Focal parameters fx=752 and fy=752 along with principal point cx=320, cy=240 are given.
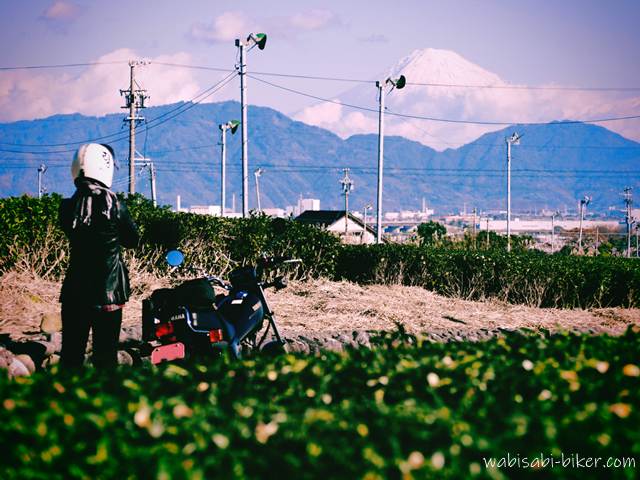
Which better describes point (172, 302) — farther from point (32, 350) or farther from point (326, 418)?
point (326, 418)

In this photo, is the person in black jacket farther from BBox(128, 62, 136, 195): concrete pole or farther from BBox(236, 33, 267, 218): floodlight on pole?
BBox(128, 62, 136, 195): concrete pole

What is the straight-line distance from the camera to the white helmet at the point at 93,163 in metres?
5.36

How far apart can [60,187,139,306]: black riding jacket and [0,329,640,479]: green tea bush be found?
1838mm

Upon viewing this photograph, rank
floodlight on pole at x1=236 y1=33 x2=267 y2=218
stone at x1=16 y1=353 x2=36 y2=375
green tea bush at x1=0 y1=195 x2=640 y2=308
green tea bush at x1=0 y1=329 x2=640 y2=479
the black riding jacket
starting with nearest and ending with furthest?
green tea bush at x1=0 y1=329 x2=640 y2=479, the black riding jacket, stone at x1=16 y1=353 x2=36 y2=375, green tea bush at x1=0 y1=195 x2=640 y2=308, floodlight on pole at x1=236 y1=33 x2=267 y2=218

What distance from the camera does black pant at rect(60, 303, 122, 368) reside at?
5.23 m

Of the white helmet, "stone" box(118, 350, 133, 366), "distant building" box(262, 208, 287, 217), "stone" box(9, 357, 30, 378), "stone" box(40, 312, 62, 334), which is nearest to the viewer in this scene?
the white helmet

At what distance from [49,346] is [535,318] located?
6746 millimetres

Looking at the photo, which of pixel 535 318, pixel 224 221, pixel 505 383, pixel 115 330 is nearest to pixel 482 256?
pixel 535 318

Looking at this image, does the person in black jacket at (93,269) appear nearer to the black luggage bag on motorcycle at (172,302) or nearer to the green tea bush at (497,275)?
the black luggage bag on motorcycle at (172,302)

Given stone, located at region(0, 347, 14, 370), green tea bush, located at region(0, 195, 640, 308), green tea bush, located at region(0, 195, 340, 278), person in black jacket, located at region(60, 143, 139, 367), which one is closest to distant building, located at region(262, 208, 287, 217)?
green tea bush, located at region(0, 195, 340, 278)

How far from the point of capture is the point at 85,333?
5.29m

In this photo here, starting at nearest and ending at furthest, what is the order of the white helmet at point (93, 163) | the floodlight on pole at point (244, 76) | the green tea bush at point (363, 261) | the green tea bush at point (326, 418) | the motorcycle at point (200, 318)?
the green tea bush at point (326, 418) < the white helmet at point (93, 163) < the motorcycle at point (200, 318) < the green tea bush at point (363, 261) < the floodlight on pole at point (244, 76)

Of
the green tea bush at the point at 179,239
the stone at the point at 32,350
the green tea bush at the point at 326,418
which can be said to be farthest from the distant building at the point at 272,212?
the green tea bush at the point at 326,418

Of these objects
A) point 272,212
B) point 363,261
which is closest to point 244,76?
point 363,261
